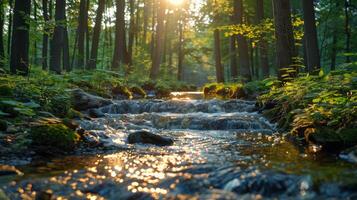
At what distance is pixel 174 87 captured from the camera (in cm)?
2877

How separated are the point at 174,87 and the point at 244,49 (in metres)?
8.94

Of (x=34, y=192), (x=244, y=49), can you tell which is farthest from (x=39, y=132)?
(x=244, y=49)

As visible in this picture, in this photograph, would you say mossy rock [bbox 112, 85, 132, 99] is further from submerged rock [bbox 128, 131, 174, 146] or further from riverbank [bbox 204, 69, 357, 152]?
submerged rock [bbox 128, 131, 174, 146]

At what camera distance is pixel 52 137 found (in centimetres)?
716

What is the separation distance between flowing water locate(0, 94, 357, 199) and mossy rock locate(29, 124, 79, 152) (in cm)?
50

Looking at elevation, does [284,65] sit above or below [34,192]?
above

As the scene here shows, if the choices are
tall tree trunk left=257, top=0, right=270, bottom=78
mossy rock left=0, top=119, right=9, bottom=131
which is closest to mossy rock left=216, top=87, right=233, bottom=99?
tall tree trunk left=257, top=0, right=270, bottom=78

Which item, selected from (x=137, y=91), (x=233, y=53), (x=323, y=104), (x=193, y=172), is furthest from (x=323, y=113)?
(x=233, y=53)

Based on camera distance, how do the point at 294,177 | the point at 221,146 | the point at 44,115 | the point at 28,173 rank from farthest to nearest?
the point at 44,115 < the point at 221,146 < the point at 28,173 < the point at 294,177

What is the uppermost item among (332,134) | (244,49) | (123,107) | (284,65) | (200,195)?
(244,49)

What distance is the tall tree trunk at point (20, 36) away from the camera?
41.3 feet

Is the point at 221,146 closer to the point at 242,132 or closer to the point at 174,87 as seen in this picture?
the point at 242,132

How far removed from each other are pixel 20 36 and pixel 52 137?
685 cm

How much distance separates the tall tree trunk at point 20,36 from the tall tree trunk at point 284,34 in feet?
26.1
